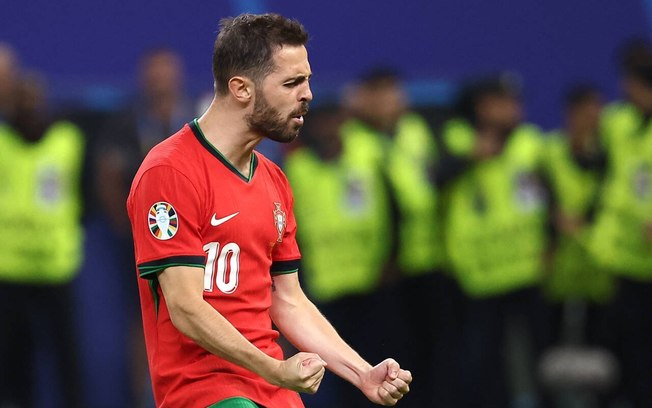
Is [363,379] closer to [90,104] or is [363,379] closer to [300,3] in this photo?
[90,104]

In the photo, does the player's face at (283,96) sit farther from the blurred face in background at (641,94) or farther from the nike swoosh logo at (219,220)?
the blurred face in background at (641,94)

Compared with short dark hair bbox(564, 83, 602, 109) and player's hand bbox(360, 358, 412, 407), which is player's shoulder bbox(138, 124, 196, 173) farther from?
short dark hair bbox(564, 83, 602, 109)

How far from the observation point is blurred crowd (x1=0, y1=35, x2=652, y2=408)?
890 centimetres

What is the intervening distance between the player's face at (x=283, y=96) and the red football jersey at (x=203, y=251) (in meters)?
0.18

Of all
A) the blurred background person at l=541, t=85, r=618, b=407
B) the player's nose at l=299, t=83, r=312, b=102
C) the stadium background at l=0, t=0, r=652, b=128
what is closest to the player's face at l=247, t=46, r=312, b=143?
the player's nose at l=299, t=83, r=312, b=102

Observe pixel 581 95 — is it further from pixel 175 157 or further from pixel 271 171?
pixel 175 157

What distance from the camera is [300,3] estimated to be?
10.7 m

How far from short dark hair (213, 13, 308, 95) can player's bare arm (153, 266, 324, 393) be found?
66cm

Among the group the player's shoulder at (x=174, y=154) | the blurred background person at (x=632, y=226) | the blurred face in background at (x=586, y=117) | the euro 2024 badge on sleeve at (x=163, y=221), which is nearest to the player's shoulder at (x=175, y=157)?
the player's shoulder at (x=174, y=154)

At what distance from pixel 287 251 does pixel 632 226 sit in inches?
175

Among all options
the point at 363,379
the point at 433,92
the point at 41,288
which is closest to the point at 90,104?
the point at 41,288

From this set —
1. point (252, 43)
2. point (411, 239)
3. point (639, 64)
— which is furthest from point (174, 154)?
point (411, 239)

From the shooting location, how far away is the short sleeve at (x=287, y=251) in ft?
14.6

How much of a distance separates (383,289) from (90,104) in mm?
2654
